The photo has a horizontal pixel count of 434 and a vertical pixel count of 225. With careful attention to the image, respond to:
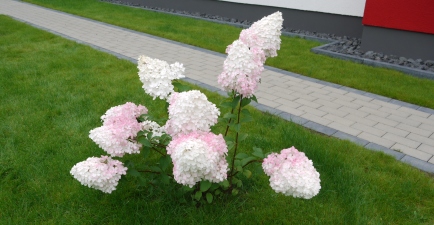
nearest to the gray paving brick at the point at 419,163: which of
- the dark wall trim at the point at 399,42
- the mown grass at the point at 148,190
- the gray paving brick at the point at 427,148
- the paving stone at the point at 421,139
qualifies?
the mown grass at the point at 148,190

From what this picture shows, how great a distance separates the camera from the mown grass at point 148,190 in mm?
2734

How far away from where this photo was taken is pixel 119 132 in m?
2.30

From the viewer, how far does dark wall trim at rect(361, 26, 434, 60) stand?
6469mm

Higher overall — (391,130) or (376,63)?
(376,63)

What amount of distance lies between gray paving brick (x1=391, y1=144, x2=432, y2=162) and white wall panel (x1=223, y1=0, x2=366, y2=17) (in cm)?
457

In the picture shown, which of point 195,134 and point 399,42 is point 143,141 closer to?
point 195,134

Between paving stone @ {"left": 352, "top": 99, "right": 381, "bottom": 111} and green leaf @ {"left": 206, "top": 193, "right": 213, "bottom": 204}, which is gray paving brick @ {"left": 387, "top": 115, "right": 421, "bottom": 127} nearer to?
paving stone @ {"left": 352, "top": 99, "right": 381, "bottom": 111}

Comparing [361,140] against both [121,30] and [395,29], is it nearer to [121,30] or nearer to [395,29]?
[395,29]

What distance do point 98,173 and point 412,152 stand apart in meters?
2.92

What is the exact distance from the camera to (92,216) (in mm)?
2742

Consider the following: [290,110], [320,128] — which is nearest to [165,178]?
[320,128]

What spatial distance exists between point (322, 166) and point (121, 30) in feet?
21.6

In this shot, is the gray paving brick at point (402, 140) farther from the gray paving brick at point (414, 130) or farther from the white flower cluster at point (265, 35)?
the white flower cluster at point (265, 35)

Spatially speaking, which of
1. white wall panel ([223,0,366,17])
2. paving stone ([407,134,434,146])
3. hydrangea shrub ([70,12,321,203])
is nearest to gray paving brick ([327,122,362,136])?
paving stone ([407,134,434,146])
